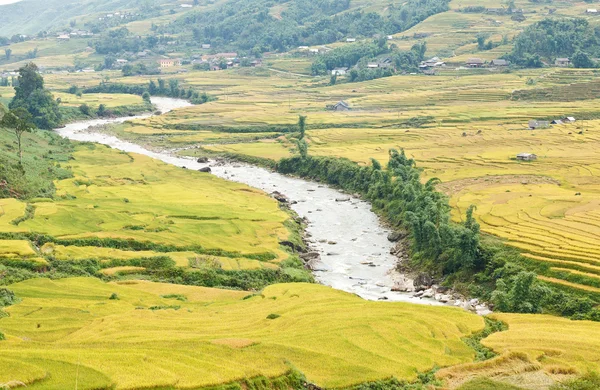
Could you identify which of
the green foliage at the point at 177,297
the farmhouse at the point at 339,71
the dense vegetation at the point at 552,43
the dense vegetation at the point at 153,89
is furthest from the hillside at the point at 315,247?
the farmhouse at the point at 339,71

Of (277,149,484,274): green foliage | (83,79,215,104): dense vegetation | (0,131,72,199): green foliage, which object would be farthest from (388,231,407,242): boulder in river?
(83,79,215,104): dense vegetation

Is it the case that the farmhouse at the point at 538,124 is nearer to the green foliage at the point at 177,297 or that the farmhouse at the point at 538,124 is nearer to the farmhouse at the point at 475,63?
the farmhouse at the point at 475,63

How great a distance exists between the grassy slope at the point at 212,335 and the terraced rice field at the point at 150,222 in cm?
599

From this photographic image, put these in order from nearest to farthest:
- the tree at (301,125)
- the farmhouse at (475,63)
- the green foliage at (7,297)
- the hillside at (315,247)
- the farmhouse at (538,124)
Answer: the hillside at (315,247) → the green foliage at (7,297) → the farmhouse at (538,124) → the tree at (301,125) → the farmhouse at (475,63)

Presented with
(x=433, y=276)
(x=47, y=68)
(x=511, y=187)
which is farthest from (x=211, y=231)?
(x=47, y=68)

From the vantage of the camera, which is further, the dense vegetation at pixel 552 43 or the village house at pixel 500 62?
the village house at pixel 500 62

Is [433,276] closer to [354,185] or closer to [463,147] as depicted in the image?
[354,185]

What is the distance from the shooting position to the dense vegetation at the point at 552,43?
14650 centimetres

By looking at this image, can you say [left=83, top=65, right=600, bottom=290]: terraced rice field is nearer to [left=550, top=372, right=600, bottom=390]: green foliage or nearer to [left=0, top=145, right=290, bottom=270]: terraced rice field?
[left=550, top=372, right=600, bottom=390]: green foliage

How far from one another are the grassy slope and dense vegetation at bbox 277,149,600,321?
5328 mm

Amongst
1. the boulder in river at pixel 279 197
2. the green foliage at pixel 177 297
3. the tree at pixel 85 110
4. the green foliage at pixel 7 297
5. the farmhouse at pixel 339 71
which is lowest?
the boulder in river at pixel 279 197

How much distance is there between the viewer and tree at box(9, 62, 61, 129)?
108125mm

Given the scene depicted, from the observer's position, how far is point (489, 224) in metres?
51.8

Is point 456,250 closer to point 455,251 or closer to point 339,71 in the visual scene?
point 455,251
